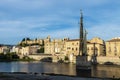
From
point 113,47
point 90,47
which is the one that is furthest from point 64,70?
point 90,47

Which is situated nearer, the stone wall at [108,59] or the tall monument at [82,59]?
the tall monument at [82,59]

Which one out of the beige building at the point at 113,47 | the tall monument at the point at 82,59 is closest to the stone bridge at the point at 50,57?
the beige building at the point at 113,47

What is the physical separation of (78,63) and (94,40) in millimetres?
116763

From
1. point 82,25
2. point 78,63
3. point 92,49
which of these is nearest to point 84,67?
point 78,63

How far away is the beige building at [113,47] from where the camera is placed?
517 ft

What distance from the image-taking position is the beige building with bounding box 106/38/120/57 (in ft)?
517

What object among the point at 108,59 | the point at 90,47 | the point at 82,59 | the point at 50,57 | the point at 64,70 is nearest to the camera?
the point at 82,59

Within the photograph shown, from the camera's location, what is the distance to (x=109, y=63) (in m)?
138

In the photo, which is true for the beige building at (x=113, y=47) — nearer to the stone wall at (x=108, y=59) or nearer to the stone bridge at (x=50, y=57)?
the stone wall at (x=108, y=59)

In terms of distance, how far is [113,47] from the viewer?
522 feet

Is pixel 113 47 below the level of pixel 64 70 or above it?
above

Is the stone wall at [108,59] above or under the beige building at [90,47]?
under

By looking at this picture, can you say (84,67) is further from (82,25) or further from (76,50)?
(76,50)

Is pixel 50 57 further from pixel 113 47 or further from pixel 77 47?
pixel 113 47
